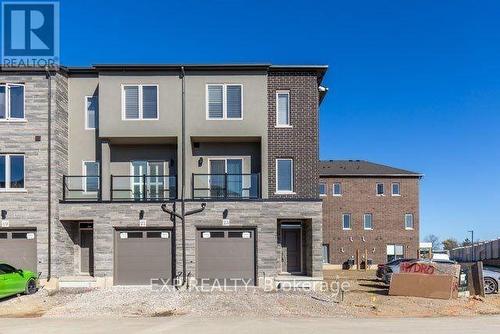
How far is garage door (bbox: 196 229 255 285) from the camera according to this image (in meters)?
19.6

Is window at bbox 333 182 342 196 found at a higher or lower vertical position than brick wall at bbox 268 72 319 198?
lower

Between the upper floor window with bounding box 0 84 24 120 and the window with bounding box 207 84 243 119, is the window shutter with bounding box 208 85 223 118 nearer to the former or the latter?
the window with bounding box 207 84 243 119

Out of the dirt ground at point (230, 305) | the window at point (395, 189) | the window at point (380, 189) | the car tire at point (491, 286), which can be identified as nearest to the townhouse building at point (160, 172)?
the dirt ground at point (230, 305)

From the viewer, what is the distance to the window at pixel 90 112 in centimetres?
2083

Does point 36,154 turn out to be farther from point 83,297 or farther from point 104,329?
point 104,329

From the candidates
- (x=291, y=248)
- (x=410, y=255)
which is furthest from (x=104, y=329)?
(x=410, y=255)

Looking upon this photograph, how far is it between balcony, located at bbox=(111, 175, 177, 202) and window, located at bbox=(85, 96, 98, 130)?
2.62 metres

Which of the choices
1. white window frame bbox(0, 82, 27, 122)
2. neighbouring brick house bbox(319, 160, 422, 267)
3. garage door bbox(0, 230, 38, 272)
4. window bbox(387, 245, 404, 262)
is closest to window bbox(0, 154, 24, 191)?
white window frame bbox(0, 82, 27, 122)

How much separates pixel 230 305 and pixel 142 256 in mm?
5593

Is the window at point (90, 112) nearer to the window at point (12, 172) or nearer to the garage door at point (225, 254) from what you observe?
the window at point (12, 172)

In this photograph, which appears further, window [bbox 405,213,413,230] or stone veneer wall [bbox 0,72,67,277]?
window [bbox 405,213,413,230]

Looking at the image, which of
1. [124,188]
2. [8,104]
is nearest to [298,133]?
[124,188]

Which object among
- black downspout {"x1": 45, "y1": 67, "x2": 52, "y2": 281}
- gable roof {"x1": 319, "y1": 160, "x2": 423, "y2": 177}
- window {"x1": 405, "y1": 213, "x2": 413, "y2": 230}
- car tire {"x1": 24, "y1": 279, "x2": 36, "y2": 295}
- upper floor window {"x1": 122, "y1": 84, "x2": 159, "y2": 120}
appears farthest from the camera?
gable roof {"x1": 319, "y1": 160, "x2": 423, "y2": 177}

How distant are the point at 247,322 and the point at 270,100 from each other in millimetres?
10273
